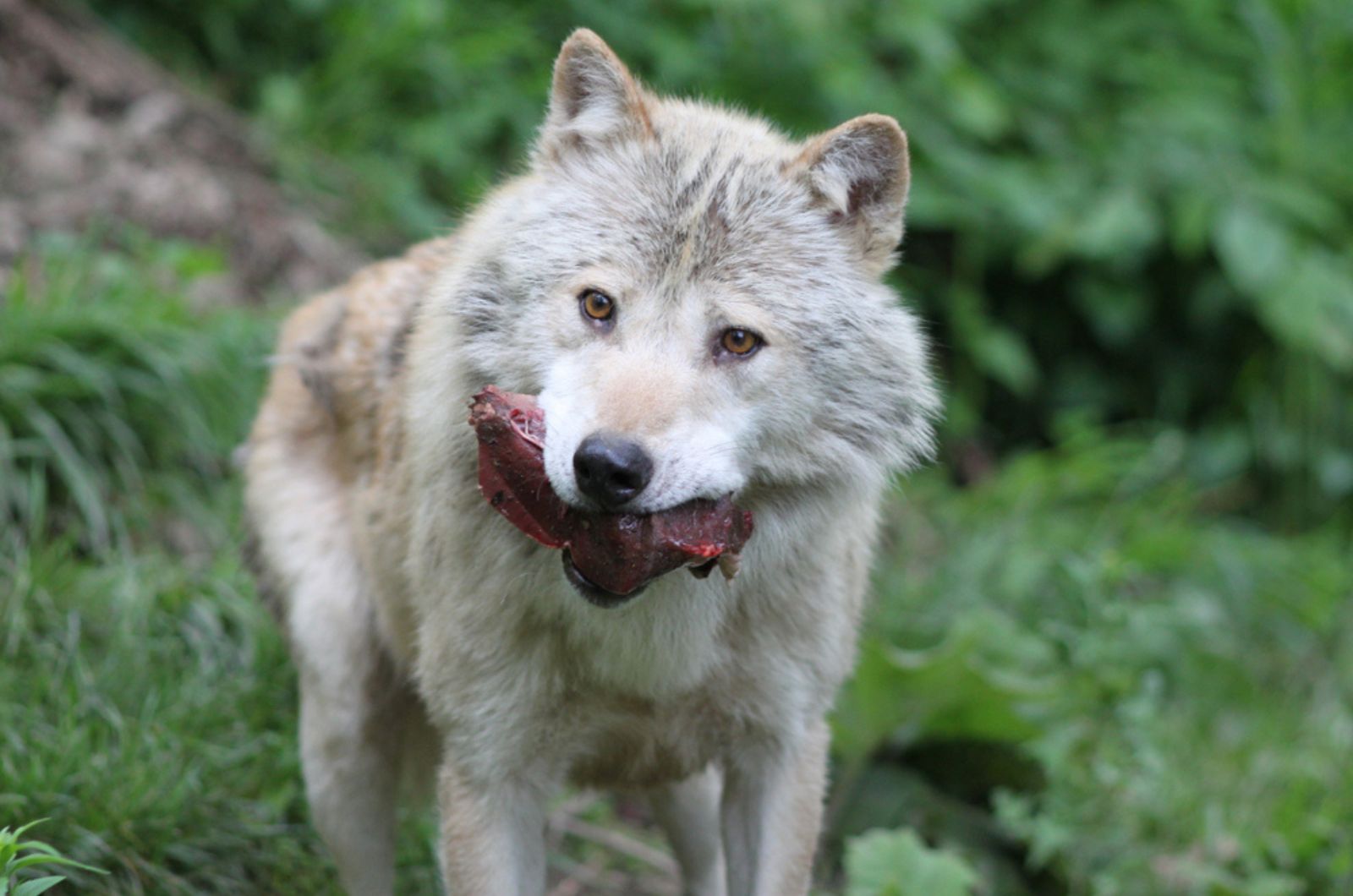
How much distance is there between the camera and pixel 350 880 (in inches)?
163

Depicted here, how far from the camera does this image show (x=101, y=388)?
5340mm

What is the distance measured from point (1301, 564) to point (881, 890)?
172 inches

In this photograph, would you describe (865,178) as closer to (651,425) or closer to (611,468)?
(651,425)

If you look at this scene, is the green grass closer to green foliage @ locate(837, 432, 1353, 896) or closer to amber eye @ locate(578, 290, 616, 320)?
green foliage @ locate(837, 432, 1353, 896)

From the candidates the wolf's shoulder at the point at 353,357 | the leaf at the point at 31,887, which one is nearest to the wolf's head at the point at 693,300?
the wolf's shoulder at the point at 353,357

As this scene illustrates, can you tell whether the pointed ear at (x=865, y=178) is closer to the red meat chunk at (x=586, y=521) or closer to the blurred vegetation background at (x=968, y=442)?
the red meat chunk at (x=586, y=521)

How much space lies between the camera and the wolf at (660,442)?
10.4 ft

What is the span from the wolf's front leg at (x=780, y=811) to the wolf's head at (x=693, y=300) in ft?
2.53

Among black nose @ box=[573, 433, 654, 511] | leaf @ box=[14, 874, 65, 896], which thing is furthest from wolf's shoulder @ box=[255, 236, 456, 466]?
leaf @ box=[14, 874, 65, 896]

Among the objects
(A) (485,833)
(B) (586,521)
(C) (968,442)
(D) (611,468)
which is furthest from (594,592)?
(C) (968,442)

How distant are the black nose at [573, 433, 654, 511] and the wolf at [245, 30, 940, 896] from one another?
16mm

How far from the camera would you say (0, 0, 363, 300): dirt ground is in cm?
671

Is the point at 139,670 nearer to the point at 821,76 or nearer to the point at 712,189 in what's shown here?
the point at 712,189

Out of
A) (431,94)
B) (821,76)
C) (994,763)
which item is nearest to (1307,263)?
(821,76)
